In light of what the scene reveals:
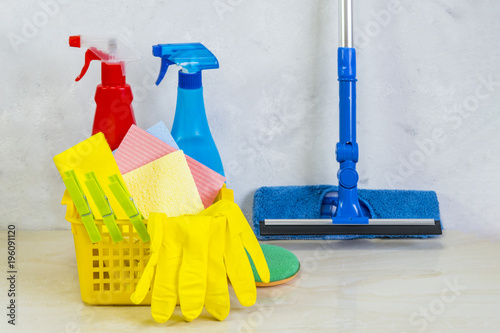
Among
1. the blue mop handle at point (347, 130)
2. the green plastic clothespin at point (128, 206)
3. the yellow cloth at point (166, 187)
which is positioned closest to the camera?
the green plastic clothespin at point (128, 206)

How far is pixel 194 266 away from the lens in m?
0.72

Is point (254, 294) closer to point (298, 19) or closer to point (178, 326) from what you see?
point (178, 326)

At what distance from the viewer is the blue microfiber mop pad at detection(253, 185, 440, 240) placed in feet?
3.30

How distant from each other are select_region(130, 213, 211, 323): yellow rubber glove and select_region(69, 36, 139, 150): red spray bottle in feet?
0.72

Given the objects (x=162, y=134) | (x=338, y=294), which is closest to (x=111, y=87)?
(x=162, y=134)

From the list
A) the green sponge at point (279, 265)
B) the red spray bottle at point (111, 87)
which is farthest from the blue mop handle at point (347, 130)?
the red spray bottle at point (111, 87)

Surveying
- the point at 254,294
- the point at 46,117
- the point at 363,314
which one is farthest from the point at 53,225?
the point at 363,314

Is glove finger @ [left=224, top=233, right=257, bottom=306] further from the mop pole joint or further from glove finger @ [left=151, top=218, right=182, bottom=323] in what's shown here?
the mop pole joint

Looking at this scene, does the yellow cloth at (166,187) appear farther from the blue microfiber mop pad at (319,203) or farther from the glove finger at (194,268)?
the blue microfiber mop pad at (319,203)

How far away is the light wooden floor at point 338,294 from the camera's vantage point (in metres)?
0.72

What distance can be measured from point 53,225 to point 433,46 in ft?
2.43

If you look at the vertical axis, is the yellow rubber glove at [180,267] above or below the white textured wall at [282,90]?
below

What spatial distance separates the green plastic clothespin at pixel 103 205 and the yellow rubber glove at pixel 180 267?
0.16 feet

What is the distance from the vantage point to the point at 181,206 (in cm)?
81
